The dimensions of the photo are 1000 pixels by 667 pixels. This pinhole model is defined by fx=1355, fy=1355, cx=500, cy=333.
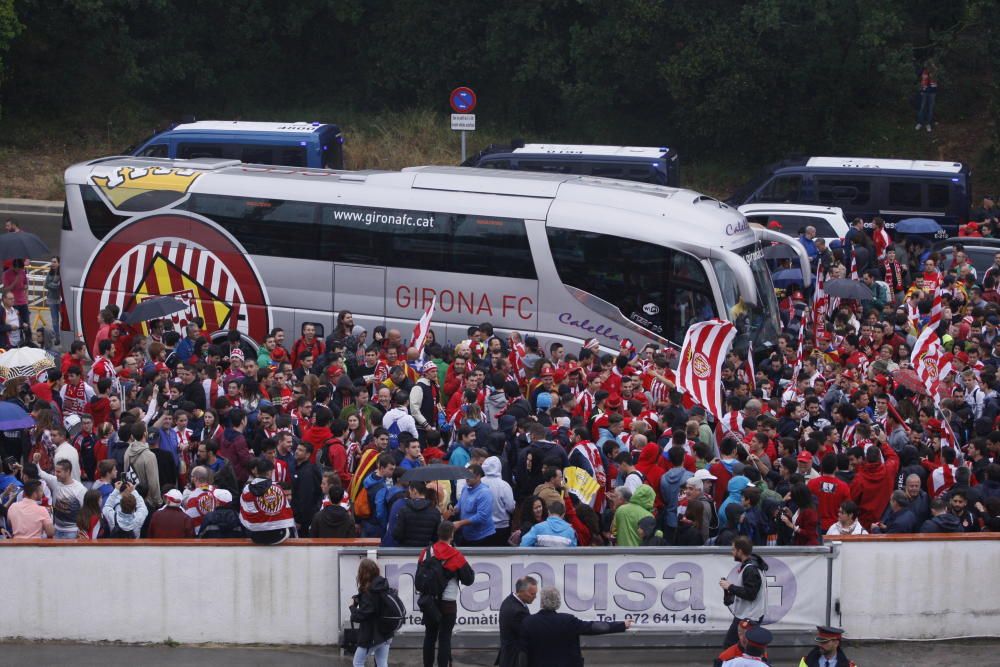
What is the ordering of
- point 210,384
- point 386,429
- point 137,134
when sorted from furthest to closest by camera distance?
point 137,134 < point 210,384 < point 386,429

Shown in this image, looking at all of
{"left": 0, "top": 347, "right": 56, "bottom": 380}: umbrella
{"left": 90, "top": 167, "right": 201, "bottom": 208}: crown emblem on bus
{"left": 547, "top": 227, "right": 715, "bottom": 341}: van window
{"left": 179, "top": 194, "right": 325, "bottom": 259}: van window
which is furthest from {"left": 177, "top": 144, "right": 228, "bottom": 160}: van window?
{"left": 0, "top": 347, "right": 56, "bottom": 380}: umbrella

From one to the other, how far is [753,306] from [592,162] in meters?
9.19

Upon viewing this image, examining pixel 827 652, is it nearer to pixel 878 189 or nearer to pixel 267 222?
pixel 267 222

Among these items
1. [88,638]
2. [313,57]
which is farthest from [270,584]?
[313,57]

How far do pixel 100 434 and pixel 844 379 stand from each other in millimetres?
7909

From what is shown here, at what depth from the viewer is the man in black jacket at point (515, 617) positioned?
9.55m

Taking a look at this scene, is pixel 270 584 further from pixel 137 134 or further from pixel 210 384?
pixel 137 134

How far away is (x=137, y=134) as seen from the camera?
3709 centimetres

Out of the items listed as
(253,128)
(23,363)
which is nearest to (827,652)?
(23,363)

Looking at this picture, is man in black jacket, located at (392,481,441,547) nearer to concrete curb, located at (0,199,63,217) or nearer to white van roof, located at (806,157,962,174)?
white van roof, located at (806,157,962,174)

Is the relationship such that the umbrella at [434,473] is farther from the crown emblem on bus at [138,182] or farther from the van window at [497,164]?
the van window at [497,164]

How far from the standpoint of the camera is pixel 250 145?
26.8m

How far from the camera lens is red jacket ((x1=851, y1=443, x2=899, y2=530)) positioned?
1210 centimetres

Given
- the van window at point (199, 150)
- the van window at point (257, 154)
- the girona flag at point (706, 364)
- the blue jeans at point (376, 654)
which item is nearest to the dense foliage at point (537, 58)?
the van window at point (199, 150)
